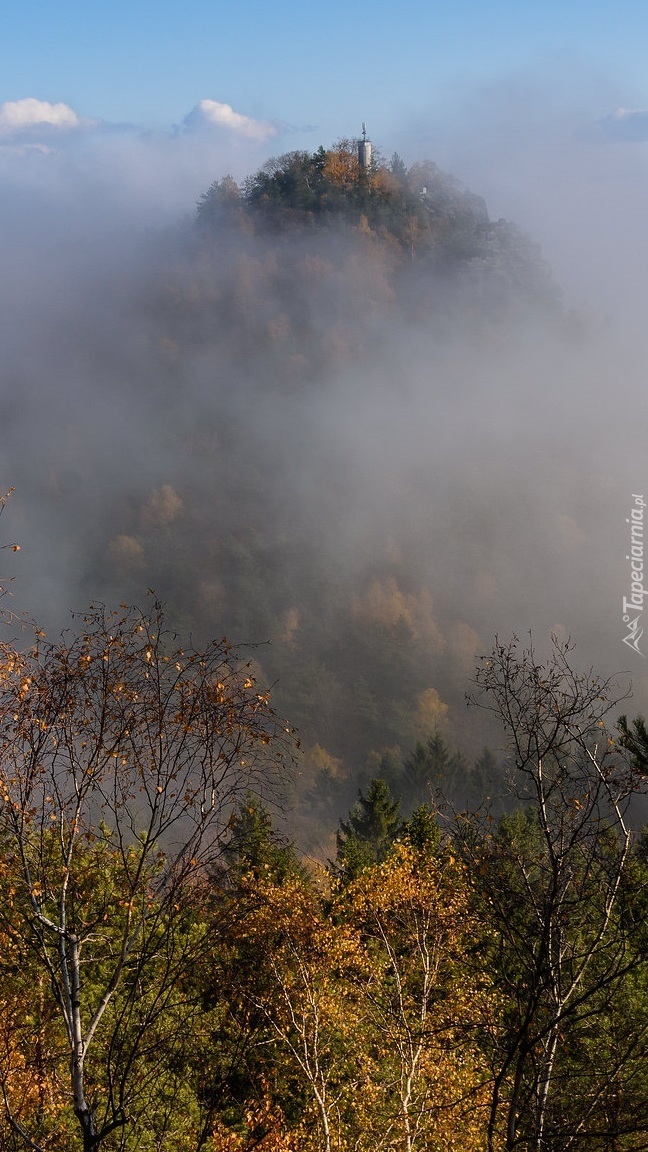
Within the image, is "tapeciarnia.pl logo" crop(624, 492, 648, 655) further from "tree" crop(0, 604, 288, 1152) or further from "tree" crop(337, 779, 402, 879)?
"tree" crop(0, 604, 288, 1152)

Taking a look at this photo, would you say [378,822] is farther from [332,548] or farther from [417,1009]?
[332,548]

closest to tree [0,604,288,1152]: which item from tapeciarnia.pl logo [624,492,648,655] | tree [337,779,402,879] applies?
tree [337,779,402,879]

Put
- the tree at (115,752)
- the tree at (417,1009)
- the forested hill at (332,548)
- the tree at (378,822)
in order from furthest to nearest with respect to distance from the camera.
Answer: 1. the forested hill at (332,548)
2. the tree at (378,822)
3. the tree at (417,1009)
4. the tree at (115,752)

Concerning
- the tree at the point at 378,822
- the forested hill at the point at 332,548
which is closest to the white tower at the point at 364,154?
the forested hill at the point at 332,548

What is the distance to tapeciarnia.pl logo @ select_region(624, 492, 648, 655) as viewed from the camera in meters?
137

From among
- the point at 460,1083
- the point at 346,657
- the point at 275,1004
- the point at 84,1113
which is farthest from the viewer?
the point at 346,657

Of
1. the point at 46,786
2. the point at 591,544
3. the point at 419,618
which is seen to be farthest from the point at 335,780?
the point at 46,786

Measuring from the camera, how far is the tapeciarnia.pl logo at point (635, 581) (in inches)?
5379

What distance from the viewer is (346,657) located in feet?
A: 443

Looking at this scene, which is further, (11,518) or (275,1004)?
(11,518)

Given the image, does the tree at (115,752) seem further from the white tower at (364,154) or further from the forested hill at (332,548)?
the white tower at (364,154)

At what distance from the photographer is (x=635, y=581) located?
14662 cm

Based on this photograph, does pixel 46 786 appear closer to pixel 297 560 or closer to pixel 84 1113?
pixel 84 1113

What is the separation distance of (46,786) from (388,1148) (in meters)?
10.9
